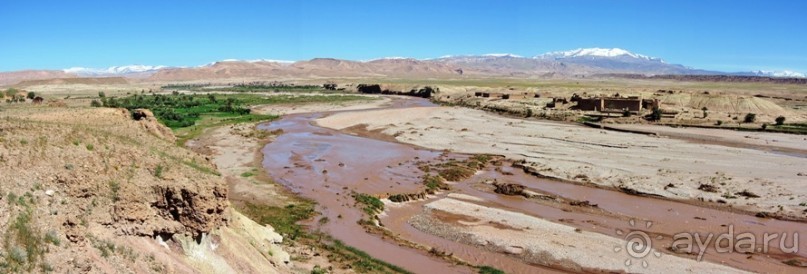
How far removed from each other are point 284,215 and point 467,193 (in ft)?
37.3

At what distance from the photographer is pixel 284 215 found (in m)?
26.9

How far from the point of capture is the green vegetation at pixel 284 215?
944 inches

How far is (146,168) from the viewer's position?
1382cm

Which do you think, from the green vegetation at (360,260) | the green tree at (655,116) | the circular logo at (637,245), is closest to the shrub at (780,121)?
the green tree at (655,116)

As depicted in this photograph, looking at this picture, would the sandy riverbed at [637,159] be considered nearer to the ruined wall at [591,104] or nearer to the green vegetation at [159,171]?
the ruined wall at [591,104]

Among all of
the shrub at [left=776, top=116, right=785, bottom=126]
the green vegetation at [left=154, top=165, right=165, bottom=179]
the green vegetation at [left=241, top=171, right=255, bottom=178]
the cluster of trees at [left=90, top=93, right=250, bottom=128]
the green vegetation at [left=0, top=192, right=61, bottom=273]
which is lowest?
the green vegetation at [left=241, top=171, right=255, bottom=178]

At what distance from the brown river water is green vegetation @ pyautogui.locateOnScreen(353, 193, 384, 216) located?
19.4 inches

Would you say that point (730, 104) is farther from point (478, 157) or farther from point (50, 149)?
point (50, 149)

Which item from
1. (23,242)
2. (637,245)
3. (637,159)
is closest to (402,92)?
(637,159)

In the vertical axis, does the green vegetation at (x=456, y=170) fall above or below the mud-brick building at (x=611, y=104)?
below

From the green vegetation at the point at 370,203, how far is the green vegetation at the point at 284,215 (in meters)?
2.70

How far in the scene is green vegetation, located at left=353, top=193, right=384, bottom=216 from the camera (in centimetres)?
2870

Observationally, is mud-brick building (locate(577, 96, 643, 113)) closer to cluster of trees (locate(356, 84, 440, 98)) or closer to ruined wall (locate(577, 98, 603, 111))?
ruined wall (locate(577, 98, 603, 111))

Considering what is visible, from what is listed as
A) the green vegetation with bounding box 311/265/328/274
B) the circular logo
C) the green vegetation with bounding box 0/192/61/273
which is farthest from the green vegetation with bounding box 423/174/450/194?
the green vegetation with bounding box 0/192/61/273
